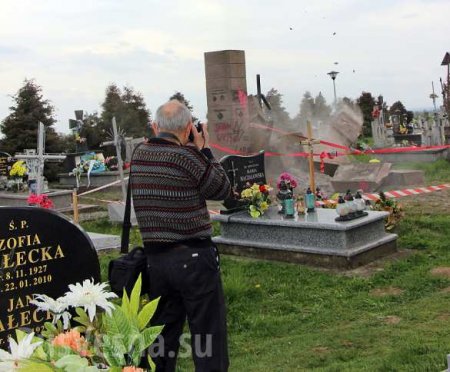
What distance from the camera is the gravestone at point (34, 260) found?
3.49 m

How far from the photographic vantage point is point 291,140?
18.9 m

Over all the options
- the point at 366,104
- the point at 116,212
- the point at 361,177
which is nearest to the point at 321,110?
the point at 361,177

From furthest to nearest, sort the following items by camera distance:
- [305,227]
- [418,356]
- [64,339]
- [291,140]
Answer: [291,140], [305,227], [418,356], [64,339]

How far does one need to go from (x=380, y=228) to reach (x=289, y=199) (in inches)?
51.9

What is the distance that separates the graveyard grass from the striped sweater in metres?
1.60

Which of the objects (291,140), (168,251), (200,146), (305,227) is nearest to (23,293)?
(168,251)

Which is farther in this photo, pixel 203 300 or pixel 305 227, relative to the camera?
pixel 305 227

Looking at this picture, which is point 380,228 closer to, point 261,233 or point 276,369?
point 261,233

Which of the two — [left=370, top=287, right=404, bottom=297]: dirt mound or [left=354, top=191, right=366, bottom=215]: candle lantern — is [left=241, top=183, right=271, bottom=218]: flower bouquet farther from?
[left=370, top=287, right=404, bottom=297]: dirt mound

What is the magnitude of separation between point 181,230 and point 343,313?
3.14m

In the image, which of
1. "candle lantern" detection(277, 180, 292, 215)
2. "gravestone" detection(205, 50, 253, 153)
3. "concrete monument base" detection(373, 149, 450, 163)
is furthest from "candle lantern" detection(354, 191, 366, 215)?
"concrete monument base" detection(373, 149, 450, 163)

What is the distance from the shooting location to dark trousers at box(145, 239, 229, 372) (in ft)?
10.6

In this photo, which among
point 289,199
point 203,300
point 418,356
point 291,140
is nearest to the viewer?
point 203,300

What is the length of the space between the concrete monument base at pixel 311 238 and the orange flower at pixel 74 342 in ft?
19.5
